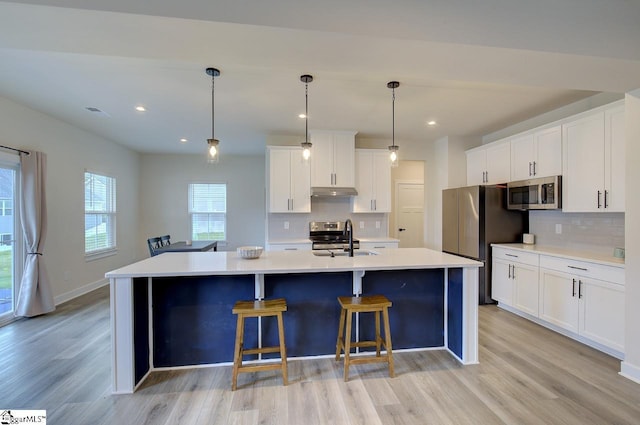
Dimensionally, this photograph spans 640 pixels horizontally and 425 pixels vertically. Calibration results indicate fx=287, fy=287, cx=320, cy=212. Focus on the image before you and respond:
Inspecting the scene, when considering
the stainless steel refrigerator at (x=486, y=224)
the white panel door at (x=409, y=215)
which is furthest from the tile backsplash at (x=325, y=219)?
the stainless steel refrigerator at (x=486, y=224)

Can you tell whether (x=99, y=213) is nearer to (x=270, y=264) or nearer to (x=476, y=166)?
(x=270, y=264)

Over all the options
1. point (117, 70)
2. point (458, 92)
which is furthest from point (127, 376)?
point (458, 92)

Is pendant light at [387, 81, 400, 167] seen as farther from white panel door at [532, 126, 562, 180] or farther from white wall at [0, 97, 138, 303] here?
white wall at [0, 97, 138, 303]

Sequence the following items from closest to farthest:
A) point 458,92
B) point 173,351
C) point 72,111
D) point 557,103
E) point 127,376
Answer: point 127,376 < point 173,351 < point 458,92 < point 557,103 < point 72,111

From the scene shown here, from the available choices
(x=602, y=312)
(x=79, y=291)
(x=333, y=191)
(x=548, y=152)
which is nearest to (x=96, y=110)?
(x=79, y=291)

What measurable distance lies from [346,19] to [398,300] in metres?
2.27

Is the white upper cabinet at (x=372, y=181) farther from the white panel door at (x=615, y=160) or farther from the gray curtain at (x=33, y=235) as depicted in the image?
the gray curtain at (x=33, y=235)

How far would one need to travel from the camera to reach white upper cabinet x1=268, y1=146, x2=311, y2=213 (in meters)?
4.60

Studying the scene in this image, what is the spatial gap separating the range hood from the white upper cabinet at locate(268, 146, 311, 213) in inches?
5.8

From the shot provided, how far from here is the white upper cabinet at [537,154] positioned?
11.0 feet

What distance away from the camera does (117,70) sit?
8.71 feet

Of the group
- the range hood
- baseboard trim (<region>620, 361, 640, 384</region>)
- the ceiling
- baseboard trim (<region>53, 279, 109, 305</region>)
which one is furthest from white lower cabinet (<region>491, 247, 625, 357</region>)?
baseboard trim (<region>53, 279, 109, 305</region>)

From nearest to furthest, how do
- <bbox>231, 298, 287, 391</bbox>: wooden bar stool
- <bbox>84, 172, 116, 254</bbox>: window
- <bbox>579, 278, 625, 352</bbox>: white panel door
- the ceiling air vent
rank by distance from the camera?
<bbox>231, 298, 287, 391</bbox>: wooden bar stool
<bbox>579, 278, 625, 352</bbox>: white panel door
the ceiling air vent
<bbox>84, 172, 116, 254</bbox>: window

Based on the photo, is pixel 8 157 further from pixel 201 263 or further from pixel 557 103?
pixel 557 103
